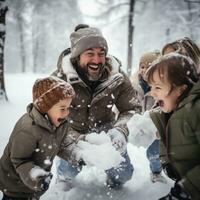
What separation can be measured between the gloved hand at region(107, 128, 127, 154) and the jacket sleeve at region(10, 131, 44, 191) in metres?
1.00

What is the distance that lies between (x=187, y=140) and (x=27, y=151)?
1.27m

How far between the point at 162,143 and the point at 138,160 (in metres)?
1.95

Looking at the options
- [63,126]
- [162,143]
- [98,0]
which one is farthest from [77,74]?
[98,0]

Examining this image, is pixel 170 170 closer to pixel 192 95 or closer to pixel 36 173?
pixel 192 95

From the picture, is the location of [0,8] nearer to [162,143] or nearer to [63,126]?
[63,126]

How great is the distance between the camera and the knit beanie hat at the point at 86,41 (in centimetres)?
356

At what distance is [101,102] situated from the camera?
12.0 feet

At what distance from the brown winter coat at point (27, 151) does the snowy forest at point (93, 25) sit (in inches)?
25.2

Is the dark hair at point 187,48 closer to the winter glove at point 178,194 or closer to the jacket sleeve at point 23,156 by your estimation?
the winter glove at point 178,194

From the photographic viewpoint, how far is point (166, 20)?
2172 centimetres

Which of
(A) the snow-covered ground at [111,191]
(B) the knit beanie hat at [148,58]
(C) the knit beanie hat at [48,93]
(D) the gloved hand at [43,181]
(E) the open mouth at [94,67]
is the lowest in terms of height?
(A) the snow-covered ground at [111,191]

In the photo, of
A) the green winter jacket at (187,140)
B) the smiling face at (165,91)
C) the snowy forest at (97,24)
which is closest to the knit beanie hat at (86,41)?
the smiling face at (165,91)

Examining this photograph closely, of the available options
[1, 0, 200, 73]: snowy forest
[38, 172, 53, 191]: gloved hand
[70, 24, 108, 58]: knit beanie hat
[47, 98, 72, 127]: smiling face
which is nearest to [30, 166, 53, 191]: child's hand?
[38, 172, 53, 191]: gloved hand

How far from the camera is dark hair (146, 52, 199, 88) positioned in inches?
88.8
